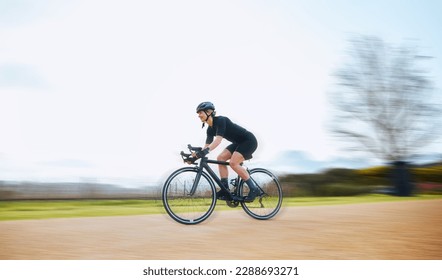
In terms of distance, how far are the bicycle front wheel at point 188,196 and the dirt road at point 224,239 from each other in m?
0.14

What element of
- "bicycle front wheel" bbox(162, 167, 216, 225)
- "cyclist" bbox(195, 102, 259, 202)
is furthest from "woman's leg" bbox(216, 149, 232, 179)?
"bicycle front wheel" bbox(162, 167, 216, 225)

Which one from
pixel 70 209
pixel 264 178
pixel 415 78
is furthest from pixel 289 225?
pixel 415 78

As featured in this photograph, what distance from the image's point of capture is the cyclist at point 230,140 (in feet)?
15.9

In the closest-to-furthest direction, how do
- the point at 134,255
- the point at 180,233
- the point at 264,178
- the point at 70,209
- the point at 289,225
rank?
1. the point at 134,255
2. the point at 180,233
3. the point at 289,225
4. the point at 264,178
5. the point at 70,209

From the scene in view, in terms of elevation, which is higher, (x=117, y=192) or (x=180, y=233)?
(x=117, y=192)

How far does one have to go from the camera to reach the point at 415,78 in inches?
498

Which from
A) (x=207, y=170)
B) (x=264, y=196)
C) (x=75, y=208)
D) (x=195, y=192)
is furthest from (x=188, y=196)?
(x=75, y=208)

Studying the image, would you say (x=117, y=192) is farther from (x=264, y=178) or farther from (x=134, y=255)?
(x=134, y=255)

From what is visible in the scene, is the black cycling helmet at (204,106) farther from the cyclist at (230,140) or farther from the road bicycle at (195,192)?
the road bicycle at (195,192)

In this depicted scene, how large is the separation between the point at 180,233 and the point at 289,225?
1348mm

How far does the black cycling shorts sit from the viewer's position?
5.11 m

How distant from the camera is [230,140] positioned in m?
5.16

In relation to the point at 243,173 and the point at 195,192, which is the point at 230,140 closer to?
the point at 243,173

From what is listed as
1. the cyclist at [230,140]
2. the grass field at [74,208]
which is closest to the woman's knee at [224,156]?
the cyclist at [230,140]
